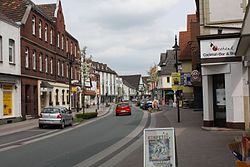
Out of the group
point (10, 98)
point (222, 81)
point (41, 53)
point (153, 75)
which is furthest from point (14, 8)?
point (153, 75)

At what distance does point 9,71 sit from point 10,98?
87.8 inches

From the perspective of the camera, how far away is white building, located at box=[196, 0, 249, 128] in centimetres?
2019

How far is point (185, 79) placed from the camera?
103 ft

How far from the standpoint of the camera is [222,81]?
21.5m

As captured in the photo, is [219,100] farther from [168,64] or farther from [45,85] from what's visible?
[168,64]

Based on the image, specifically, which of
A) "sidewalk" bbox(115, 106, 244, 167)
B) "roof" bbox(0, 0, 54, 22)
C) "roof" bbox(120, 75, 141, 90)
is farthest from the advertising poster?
"roof" bbox(120, 75, 141, 90)

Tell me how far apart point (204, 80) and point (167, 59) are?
7041cm

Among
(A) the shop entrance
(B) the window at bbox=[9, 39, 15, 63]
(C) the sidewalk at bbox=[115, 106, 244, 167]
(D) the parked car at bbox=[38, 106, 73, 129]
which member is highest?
(B) the window at bbox=[9, 39, 15, 63]

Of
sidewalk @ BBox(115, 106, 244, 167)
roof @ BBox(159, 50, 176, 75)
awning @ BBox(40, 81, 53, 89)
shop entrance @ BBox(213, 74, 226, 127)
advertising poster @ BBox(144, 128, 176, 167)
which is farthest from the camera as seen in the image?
roof @ BBox(159, 50, 176, 75)

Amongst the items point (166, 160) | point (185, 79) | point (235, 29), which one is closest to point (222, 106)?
point (235, 29)

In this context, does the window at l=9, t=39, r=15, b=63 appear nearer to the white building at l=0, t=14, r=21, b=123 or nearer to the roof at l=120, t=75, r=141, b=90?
the white building at l=0, t=14, r=21, b=123

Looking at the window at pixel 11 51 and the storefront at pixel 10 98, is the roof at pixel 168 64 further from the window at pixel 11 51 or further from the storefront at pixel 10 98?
the window at pixel 11 51

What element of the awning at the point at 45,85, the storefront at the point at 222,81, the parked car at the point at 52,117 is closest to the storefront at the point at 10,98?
the parked car at the point at 52,117

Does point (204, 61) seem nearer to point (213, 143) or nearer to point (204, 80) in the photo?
point (204, 80)
